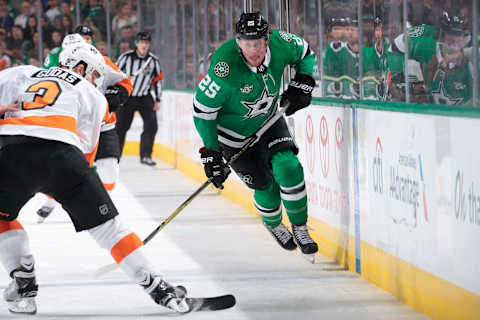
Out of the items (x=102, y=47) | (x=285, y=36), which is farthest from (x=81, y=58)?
(x=102, y=47)

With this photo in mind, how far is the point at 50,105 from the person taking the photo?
3.10 metres

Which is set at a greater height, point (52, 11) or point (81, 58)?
point (52, 11)

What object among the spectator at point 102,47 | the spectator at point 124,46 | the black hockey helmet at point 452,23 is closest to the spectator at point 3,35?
the spectator at point 102,47

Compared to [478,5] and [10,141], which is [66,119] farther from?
[478,5]

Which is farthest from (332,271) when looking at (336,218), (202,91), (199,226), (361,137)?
(199,226)

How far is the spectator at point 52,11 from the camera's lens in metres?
12.3

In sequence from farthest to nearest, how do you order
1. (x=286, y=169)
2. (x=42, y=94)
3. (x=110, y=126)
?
(x=110, y=126)
(x=286, y=169)
(x=42, y=94)

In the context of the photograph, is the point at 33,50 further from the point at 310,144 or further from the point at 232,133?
the point at 232,133

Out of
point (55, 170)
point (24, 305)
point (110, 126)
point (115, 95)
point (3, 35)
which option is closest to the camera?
point (55, 170)

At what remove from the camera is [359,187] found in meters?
4.01

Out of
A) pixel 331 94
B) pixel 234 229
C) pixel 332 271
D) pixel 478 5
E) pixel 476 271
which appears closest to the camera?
pixel 476 271

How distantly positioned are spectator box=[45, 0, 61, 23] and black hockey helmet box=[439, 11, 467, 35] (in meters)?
9.71

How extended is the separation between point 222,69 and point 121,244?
1.01 metres

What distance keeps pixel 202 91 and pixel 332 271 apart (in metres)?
1.06
